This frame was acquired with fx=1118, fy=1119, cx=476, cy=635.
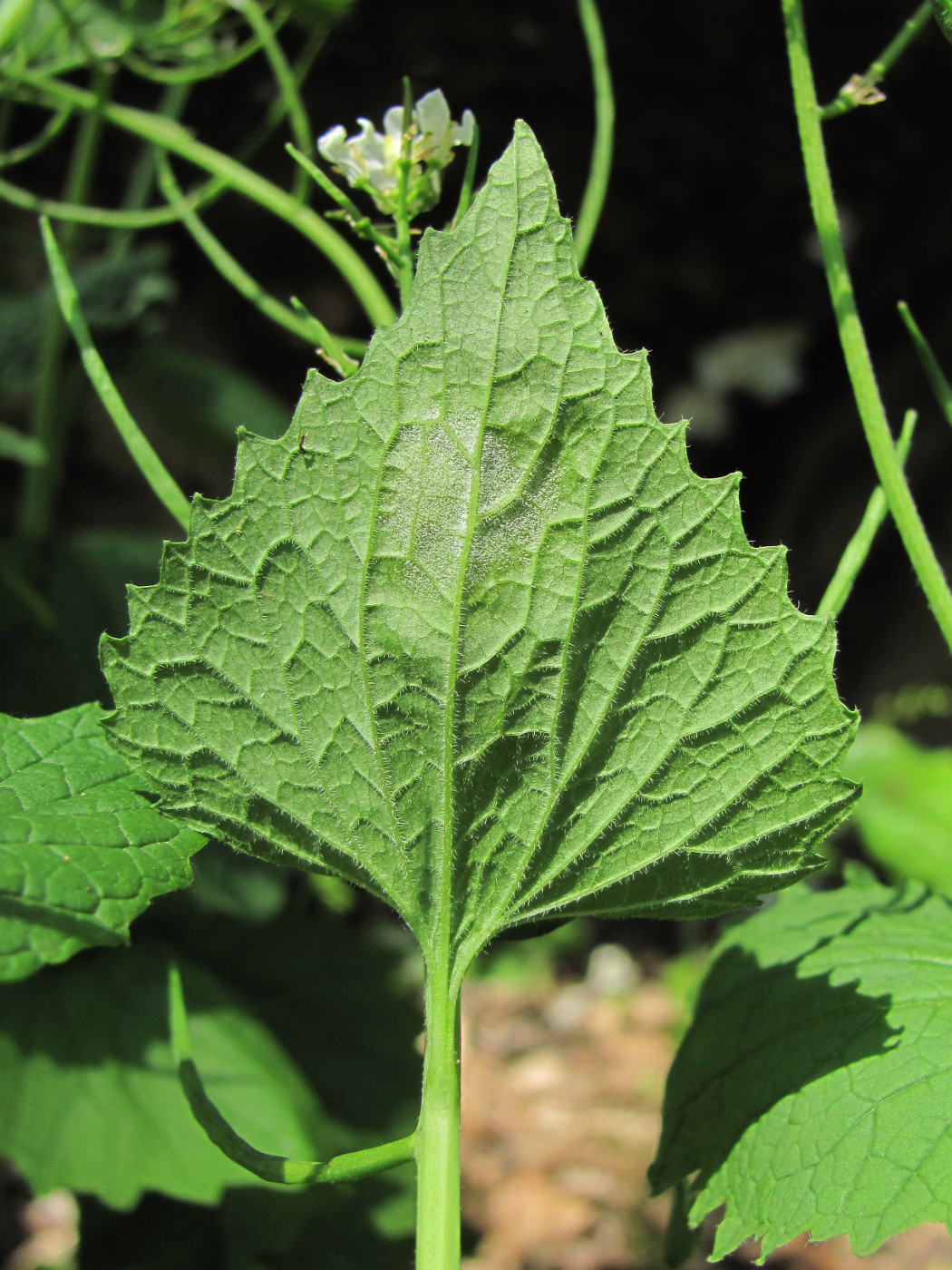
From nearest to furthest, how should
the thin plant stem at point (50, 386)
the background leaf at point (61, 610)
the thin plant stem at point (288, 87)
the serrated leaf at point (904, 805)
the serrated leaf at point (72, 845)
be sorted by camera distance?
the serrated leaf at point (72, 845) → the thin plant stem at point (288, 87) → the background leaf at point (61, 610) → the thin plant stem at point (50, 386) → the serrated leaf at point (904, 805)

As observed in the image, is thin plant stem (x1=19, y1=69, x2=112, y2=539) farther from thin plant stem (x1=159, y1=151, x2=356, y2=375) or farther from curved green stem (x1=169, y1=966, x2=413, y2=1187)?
curved green stem (x1=169, y1=966, x2=413, y2=1187)

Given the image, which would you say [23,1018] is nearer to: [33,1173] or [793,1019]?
[33,1173]

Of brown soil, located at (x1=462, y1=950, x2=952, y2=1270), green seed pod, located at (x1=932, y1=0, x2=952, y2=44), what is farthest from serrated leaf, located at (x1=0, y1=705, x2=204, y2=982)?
brown soil, located at (x1=462, y1=950, x2=952, y2=1270)

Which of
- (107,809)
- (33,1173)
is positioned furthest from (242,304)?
(107,809)

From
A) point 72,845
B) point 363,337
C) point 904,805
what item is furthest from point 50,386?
point 904,805

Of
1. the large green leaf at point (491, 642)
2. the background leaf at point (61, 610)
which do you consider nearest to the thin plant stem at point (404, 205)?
the large green leaf at point (491, 642)

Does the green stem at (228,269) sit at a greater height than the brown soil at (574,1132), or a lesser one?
greater

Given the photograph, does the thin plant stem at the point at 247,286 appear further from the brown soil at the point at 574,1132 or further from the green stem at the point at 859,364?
the brown soil at the point at 574,1132

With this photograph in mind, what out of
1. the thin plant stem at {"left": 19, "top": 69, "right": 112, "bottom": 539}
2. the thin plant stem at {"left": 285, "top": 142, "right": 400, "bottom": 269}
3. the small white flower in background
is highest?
the thin plant stem at {"left": 19, "top": 69, "right": 112, "bottom": 539}

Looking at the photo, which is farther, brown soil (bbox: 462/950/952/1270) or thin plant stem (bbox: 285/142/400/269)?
brown soil (bbox: 462/950/952/1270)
